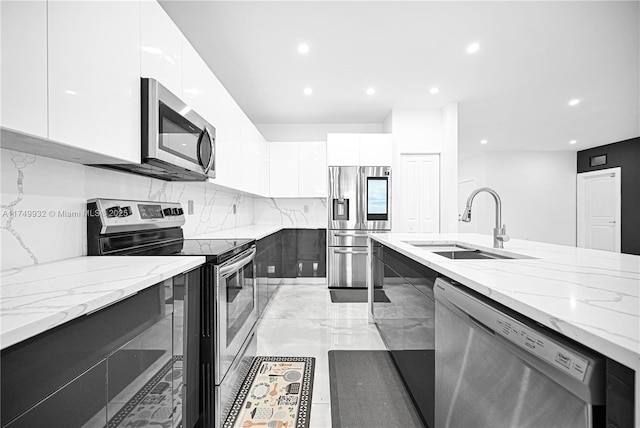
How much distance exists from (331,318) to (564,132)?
244 inches

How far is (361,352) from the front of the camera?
242 centimetres

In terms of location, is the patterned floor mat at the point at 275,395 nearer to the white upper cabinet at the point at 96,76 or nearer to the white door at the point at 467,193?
the white upper cabinet at the point at 96,76

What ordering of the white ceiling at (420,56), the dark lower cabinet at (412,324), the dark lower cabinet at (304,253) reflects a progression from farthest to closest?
the dark lower cabinet at (304,253), the white ceiling at (420,56), the dark lower cabinet at (412,324)

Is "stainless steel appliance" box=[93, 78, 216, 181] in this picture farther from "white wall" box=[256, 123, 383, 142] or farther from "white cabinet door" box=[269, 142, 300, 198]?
"white wall" box=[256, 123, 383, 142]

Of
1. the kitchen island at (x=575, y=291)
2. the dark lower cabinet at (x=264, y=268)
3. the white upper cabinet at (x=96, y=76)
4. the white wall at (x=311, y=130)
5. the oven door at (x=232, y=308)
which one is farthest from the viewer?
the white wall at (x=311, y=130)

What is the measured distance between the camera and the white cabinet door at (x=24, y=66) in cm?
82

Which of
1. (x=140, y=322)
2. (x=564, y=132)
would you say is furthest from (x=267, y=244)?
(x=564, y=132)

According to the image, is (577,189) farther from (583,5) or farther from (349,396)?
(349,396)

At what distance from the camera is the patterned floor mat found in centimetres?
164

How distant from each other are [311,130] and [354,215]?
6.09ft

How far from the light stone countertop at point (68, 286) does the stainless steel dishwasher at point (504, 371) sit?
1.03 m

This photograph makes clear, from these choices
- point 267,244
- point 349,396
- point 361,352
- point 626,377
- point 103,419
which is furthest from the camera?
point 267,244

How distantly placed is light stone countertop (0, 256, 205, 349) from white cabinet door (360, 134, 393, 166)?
3.53 metres

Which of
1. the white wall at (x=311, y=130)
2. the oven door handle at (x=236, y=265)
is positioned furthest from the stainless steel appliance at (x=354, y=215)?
the oven door handle at (x=236, y=265)
